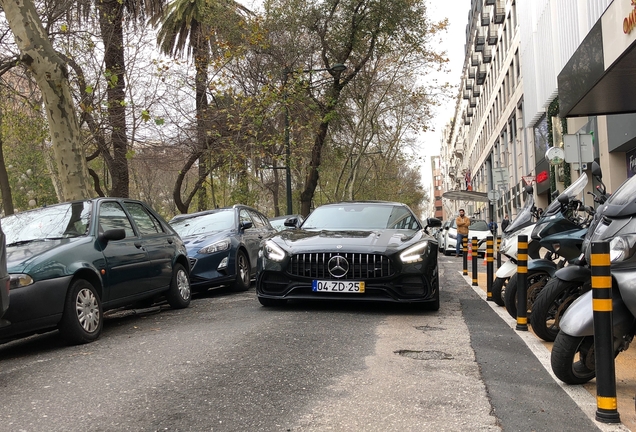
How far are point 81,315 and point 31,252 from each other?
730 mm

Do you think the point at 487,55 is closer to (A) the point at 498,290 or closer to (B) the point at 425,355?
(A) the point at 498,290

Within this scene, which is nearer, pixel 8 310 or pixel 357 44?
pixel 8 310

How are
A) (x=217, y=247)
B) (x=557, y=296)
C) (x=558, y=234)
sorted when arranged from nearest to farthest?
(x=557, y=296), (x=558, y=234), (x=217, y=247)

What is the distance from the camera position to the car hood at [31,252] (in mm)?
5895

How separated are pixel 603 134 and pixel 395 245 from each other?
49.7 ft

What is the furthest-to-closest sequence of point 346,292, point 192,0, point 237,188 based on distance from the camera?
point 237,188
point 192,0
point 346,292

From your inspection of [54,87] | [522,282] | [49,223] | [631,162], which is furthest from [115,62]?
[522,282]

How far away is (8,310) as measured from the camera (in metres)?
5.64

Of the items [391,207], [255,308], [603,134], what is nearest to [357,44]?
[603,134]

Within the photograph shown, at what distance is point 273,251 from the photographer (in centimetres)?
805

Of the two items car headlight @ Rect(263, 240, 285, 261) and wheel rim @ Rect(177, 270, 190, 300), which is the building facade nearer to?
car headlight @ Rect(263, 240, 285, 261)

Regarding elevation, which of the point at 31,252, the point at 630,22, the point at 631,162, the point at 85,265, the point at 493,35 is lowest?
the point at 85,265

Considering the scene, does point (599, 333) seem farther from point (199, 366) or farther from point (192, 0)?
point (192, 0)

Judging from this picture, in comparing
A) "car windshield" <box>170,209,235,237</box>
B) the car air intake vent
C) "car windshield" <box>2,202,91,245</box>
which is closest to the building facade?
the car air intake vent
